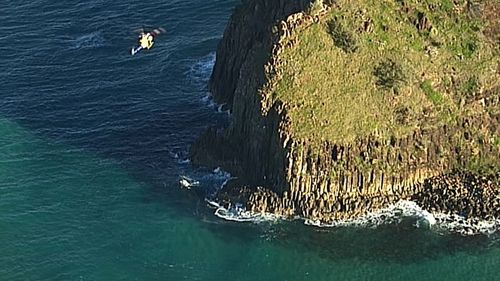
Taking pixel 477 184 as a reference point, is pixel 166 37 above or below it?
above

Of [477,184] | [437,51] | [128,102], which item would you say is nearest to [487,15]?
[437,51]

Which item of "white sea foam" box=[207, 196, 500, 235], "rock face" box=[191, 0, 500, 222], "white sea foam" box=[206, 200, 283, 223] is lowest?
"white sea foam" box=[206, 200, 283, 223]

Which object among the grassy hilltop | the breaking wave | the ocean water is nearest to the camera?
the ocean water

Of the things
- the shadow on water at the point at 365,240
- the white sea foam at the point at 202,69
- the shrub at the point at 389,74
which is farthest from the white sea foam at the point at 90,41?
the shrub at the point at 389,74

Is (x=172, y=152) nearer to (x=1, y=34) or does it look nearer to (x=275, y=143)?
(x=275, y=143)

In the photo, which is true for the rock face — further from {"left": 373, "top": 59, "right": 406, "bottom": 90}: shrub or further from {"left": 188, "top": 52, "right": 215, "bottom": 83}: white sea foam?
{"left": 188, "top": 52, "right": 215, "bottom": 83}: white sea foam

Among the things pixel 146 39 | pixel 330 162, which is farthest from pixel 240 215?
pixel 146 39

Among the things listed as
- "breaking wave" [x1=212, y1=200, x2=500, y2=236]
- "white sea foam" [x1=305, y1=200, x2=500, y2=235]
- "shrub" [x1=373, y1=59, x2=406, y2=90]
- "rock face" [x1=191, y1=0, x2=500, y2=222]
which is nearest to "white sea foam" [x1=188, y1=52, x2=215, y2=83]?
"rock face" [x1=191, y1=0, x2=500, y2=222]
